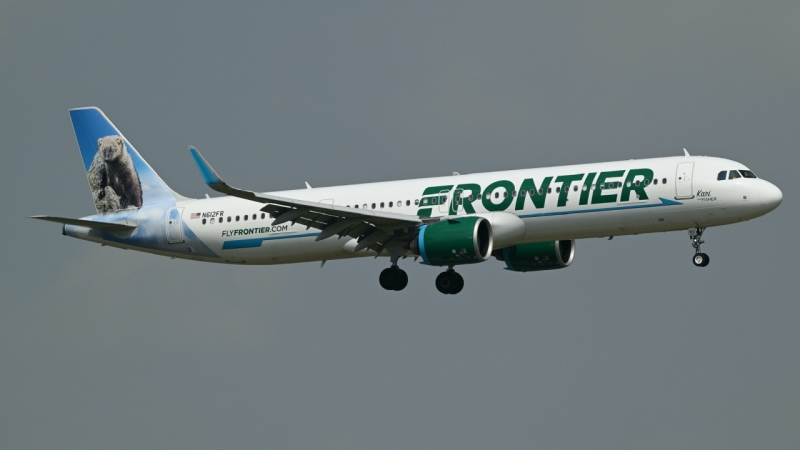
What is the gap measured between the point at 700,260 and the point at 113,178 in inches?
988

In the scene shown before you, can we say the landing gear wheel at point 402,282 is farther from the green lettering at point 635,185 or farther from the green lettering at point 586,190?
the green lettering at point 635,185

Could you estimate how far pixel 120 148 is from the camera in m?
57.8

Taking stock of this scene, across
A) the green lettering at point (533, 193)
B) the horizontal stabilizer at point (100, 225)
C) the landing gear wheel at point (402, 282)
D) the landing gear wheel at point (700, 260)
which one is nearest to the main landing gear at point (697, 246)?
the landing gear wheel at point (700, 260)

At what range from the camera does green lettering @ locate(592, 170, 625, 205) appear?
4694cm

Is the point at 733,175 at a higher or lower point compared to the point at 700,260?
higher

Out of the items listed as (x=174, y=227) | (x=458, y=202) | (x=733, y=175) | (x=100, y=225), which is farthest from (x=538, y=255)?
(x=100, y=225)

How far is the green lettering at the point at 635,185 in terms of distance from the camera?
46781mm

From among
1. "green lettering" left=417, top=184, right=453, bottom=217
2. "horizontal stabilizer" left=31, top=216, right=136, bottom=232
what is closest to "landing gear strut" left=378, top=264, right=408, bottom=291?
"green lettering" left=417, top=184, right=453, bottom=217

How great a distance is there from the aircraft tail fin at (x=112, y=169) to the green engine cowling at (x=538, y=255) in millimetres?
14196

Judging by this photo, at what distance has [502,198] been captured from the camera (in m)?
48.4

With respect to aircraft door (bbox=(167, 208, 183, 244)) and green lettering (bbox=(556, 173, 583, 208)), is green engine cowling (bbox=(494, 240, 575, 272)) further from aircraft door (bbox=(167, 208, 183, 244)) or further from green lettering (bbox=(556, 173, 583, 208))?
aircraft door (bbox=(167, 208, 183, 244))

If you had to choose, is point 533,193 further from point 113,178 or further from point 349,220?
point 113,178

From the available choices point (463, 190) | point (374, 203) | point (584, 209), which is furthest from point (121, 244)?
point (584, 209)

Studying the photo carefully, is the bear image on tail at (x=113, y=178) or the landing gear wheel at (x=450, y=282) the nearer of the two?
the landing gear wheel at (x=450, y=282)
